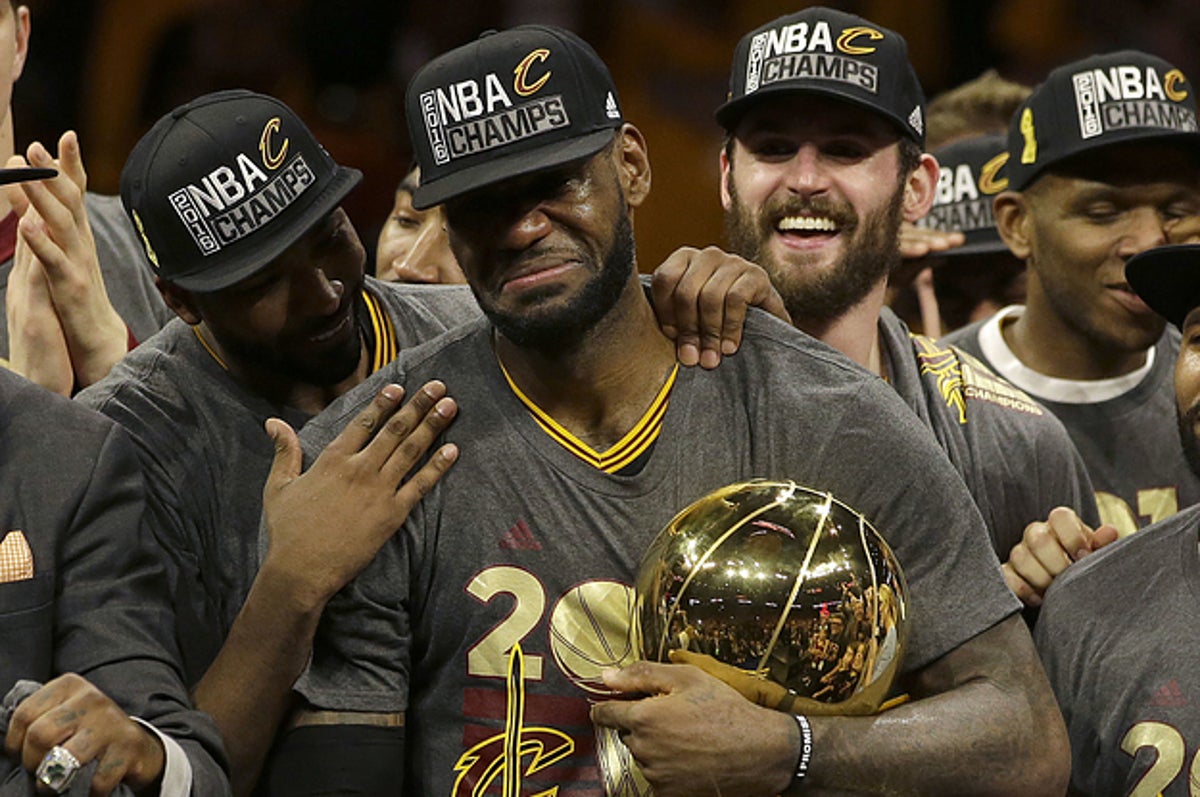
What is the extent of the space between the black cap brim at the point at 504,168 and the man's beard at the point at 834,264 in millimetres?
1005

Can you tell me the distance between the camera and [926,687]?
98.1 inches

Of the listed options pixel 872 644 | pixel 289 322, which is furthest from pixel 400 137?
pixel 872 644

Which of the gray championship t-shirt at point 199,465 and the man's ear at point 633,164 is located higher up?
the man's ear at point 633,164

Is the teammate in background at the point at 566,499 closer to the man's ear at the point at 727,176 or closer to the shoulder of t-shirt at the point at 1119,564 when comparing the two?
the shoulder of t-shirt at the point at 1119,564

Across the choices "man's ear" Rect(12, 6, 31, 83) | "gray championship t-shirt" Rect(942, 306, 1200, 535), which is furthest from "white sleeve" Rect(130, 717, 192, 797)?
"gray championship t-shirt" Rect(942, 306, 1200, 535)

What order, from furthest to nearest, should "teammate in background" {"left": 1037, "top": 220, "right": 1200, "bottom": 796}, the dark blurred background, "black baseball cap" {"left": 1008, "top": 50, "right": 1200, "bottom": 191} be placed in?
the dark blurred background < "black baseball cap" {"left": 1008, "top": 50, "right": 1200, "bottom": 191} < "teammate in background" {"left": 1037, "top": 220, "right": 1200, "bottom": 796}

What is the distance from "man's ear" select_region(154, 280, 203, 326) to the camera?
115 inches

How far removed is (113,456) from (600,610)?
0.69 meters

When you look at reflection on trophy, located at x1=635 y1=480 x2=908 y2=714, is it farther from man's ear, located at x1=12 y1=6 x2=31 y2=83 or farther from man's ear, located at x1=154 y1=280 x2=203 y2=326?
man's ear, located at x1=12 y1=6 x2=31 y2=83

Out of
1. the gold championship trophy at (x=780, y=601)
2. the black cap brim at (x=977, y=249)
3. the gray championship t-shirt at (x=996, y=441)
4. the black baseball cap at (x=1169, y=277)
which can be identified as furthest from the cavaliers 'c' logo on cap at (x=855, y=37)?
the black cap brim at (x=977, y=249)

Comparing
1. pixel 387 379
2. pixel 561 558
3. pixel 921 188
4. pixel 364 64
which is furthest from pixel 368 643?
pixel 364 64

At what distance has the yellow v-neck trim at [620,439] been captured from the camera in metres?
2.58

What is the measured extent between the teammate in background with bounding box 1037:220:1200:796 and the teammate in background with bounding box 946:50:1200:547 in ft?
2.58

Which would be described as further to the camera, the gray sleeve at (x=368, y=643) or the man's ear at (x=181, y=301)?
the man's ear at (x=181, y=301)
